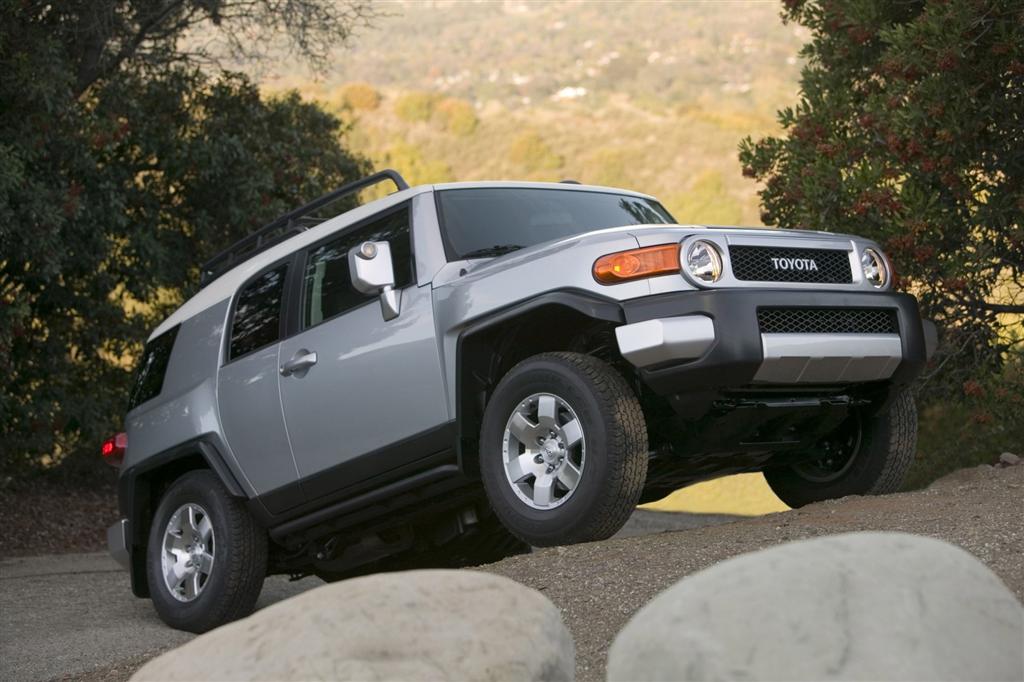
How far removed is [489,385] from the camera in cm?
624

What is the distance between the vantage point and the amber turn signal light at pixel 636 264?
5.59 meters

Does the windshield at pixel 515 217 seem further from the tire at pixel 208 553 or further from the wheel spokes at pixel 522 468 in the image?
the tire at pixel 208 553

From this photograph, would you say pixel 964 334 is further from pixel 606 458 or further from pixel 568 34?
pixel 568 34

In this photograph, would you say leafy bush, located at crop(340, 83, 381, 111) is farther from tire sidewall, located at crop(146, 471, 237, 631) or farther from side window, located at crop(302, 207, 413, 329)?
side window, located at crop(302, 207, 413, 329)

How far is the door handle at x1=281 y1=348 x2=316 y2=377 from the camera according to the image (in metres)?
6.84

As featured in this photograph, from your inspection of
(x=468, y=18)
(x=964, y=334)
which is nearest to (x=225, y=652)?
(x=964, y=334)

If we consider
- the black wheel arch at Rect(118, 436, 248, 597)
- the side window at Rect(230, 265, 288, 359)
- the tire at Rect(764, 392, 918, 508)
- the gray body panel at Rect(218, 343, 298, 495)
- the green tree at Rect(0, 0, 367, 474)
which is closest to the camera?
the tire at Rect(764, 392, 918, 508)

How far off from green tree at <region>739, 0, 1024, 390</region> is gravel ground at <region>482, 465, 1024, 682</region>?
13.1 ft

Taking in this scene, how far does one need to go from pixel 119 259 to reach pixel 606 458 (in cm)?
1139

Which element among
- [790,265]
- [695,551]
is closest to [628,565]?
[695,551]

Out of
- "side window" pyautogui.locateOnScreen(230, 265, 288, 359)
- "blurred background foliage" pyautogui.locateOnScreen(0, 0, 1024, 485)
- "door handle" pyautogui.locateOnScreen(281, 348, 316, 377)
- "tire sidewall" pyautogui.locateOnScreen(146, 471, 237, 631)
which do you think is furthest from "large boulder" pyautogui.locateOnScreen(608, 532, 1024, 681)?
"blurred background foliage" pyautogui.locateOnScreen(0, 0, 1024, 485)

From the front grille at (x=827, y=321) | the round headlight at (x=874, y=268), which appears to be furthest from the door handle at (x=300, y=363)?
the round headlight at (x=874, y=268)

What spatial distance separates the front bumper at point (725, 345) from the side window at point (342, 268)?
1445mm

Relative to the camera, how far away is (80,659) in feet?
23.0
